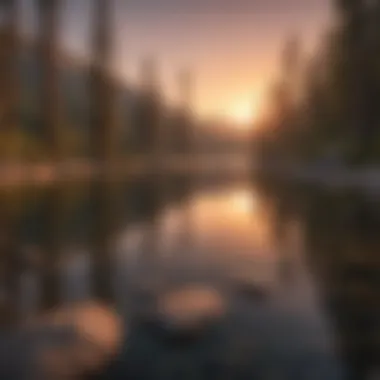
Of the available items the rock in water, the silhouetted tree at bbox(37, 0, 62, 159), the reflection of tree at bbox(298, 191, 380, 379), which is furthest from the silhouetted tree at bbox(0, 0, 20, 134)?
the rock in water

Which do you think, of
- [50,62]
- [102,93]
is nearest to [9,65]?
[50,62]

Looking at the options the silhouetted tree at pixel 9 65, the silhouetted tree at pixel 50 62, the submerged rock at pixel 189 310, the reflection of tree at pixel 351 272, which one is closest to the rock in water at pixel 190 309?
the submerged rock at pixel 189 310

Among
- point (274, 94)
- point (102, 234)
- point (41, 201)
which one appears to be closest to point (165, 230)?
point (102, 234)

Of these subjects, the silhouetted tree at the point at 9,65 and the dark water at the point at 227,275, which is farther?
the silhouetted tree at the point at 9,65

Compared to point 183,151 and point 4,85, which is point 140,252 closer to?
point 4,85

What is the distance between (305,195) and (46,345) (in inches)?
712

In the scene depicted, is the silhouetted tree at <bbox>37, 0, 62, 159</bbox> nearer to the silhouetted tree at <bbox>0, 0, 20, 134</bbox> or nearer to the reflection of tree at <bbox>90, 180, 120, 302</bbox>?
the silhouetted tree at <bbox>0, 0, 20, 134</bbox>

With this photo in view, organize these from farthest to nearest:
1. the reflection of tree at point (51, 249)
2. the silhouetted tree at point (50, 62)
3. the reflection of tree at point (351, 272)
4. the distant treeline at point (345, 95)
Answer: the silhouetted tree at point (50, 62)
the distant treeline at point (345, 95)
the reflection of tree at point (51, 249)
the reflection of tree at point (351, 272)

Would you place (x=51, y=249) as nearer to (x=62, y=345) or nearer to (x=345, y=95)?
(x=62, y=345)

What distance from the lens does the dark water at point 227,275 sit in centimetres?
515

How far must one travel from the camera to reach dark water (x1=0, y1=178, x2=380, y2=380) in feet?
16.9

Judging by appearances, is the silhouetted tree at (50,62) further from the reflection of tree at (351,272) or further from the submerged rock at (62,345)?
the submerged rock at (62,345)

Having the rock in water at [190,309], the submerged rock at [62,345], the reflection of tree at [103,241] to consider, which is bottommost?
the reflection of tree at [103,241]

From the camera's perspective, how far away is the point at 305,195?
22281 mm
